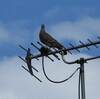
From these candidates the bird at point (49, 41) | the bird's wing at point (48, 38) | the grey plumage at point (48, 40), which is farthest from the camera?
the bird's wing at point (48, 38)

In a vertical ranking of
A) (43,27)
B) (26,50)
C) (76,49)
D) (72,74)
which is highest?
(43,27)

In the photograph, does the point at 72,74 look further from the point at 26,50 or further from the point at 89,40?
the point at 26,50

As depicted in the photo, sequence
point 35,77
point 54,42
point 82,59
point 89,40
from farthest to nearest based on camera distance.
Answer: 1. point 54,42
2. point 35,77
3. point 89,40
4. point 82,59

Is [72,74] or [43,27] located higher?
[43,27]

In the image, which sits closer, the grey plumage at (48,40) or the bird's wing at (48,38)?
the grey plumage at (48,40)

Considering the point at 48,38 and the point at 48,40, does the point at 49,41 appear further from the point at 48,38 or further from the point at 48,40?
the point at 48,38

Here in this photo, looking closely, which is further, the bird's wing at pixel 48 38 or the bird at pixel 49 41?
the bird's wing at pixel 48 38

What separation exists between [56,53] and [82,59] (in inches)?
37.2

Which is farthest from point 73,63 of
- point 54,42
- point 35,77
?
point 54,42

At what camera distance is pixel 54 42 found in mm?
8320

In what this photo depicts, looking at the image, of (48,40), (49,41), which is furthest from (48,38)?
(49,41)

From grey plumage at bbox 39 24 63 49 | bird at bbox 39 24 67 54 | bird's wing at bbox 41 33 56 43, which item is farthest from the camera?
bird's wing at bbox 41 33 56 43

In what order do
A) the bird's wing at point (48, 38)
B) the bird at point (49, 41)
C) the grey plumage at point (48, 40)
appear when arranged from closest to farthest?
1. the bird at point (49, 41)
2. the grey plumage at point (48, 40)
3. the bird's wing at point (48, 38)

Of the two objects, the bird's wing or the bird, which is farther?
the bird's wing
